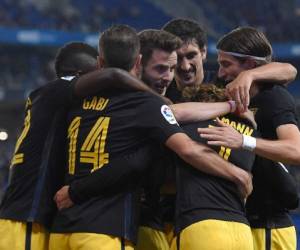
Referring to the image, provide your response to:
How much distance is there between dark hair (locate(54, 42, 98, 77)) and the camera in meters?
4.46

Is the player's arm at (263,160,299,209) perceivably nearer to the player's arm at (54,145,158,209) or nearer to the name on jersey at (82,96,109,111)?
the player's arm at (54,145,158,209)

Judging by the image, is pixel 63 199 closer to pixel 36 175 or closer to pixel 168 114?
pixel 36 175

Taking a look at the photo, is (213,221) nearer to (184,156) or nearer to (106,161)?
(184,156)

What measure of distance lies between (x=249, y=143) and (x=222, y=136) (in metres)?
0.18

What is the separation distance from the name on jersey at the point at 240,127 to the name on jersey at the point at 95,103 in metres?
0.67

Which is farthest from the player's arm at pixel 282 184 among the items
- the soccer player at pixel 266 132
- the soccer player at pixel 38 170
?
the soccer player at pixel 38 170

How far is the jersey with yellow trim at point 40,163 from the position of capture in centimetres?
404

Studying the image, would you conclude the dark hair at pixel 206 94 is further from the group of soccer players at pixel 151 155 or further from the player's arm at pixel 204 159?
the player's arm at pixel 204 159

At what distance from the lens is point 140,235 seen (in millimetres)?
4215

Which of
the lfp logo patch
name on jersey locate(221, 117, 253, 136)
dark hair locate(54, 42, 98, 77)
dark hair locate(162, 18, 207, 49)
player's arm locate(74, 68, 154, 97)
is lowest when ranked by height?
name on jersey locate(221, 117, 253, 136)

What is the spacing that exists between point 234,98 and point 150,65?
2.03 ft

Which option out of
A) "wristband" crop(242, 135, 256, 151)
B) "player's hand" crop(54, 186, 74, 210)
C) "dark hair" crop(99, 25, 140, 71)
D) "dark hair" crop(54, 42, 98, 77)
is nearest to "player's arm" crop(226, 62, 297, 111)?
"wristband" crop(242, 135, 256, 151)

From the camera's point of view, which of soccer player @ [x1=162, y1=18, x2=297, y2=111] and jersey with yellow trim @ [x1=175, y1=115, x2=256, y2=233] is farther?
soccer player @ [x1=162, y1=18, x2=297, y2=111]

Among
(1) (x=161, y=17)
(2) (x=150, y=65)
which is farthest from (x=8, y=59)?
(2) (x=150, y=65)
